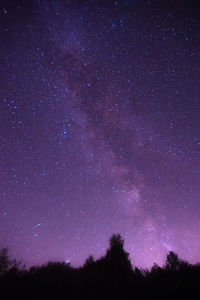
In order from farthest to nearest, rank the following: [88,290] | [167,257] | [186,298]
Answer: [167,257] < [88,290] < [186,298]

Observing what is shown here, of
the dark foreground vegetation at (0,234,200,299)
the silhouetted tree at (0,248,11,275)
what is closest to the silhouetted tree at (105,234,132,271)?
the dark foreground vegetation at (0,234,200,299)

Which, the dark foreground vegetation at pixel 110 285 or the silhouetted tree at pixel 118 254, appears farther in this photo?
the silhouetted tree at pixel 118 254

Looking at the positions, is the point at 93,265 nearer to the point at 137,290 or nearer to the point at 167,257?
the point at 137,290

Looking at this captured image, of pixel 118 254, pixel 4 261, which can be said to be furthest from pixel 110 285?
pixel 4 261

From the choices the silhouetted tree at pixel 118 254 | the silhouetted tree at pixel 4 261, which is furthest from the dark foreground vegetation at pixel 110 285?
the silhouetted tree at pixel 4 261

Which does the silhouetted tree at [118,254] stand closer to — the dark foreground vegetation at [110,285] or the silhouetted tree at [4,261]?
the dark foreground vegetation at [110,285]

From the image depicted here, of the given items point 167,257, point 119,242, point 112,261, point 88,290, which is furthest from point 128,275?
point 167,257

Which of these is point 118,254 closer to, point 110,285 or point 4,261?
point 110,285

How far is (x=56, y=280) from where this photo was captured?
16.4 meters

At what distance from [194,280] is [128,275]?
8.62 meters

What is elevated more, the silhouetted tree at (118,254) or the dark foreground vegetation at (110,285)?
the silhouetted tree at (118,254)

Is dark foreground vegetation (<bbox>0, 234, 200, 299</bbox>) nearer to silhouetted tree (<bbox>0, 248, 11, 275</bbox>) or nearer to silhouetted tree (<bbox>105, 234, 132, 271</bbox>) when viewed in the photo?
silhouetted tree (<bbox>105, 234, 132, 271</bbox>)

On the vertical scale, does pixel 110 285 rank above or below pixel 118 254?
below

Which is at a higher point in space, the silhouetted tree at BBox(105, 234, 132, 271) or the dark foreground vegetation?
the silhouetted tree at BBox(105, 234, 132, 271)
